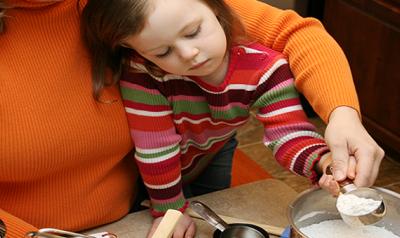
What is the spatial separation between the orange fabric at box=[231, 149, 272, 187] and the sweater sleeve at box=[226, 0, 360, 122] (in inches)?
21.9

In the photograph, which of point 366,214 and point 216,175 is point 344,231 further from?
point 216,175

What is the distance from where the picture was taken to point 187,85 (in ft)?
3.51

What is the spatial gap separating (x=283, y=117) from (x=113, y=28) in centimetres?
28

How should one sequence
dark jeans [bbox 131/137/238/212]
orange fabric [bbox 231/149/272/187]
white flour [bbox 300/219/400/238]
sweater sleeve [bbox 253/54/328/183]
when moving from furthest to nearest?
orange fabric [bbox 231/149/272/187] → dark jeans [bbox 131/137/238/212] → sweater sleeve [bbox 253/54/328/183] → white flour [bbox 300/219/400/238]

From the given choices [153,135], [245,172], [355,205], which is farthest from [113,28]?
[245,172]

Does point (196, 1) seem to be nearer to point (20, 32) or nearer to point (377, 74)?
point (20, 32)

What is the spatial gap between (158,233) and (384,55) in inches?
66.3

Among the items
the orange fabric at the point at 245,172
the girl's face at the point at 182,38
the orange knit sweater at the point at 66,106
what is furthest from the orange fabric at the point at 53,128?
the orange fabric at the point at 245,172

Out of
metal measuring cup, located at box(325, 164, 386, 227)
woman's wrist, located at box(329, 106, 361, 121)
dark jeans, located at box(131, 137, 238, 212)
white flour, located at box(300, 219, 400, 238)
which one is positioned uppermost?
woman's wrist, located at box(329, 106, 361, 121)

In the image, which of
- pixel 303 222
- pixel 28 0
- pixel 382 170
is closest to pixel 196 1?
pixel 28 0

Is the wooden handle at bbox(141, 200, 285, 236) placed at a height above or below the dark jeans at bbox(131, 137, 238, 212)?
above

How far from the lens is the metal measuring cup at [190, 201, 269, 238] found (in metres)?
1.00

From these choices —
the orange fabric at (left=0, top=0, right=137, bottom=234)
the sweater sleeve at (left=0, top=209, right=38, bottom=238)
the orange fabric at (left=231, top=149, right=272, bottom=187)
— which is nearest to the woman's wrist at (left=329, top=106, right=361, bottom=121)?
the orange fabric at (left=0, top=0, right=137, bottom=234)

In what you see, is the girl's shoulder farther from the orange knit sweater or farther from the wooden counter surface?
the wooden counter surface
